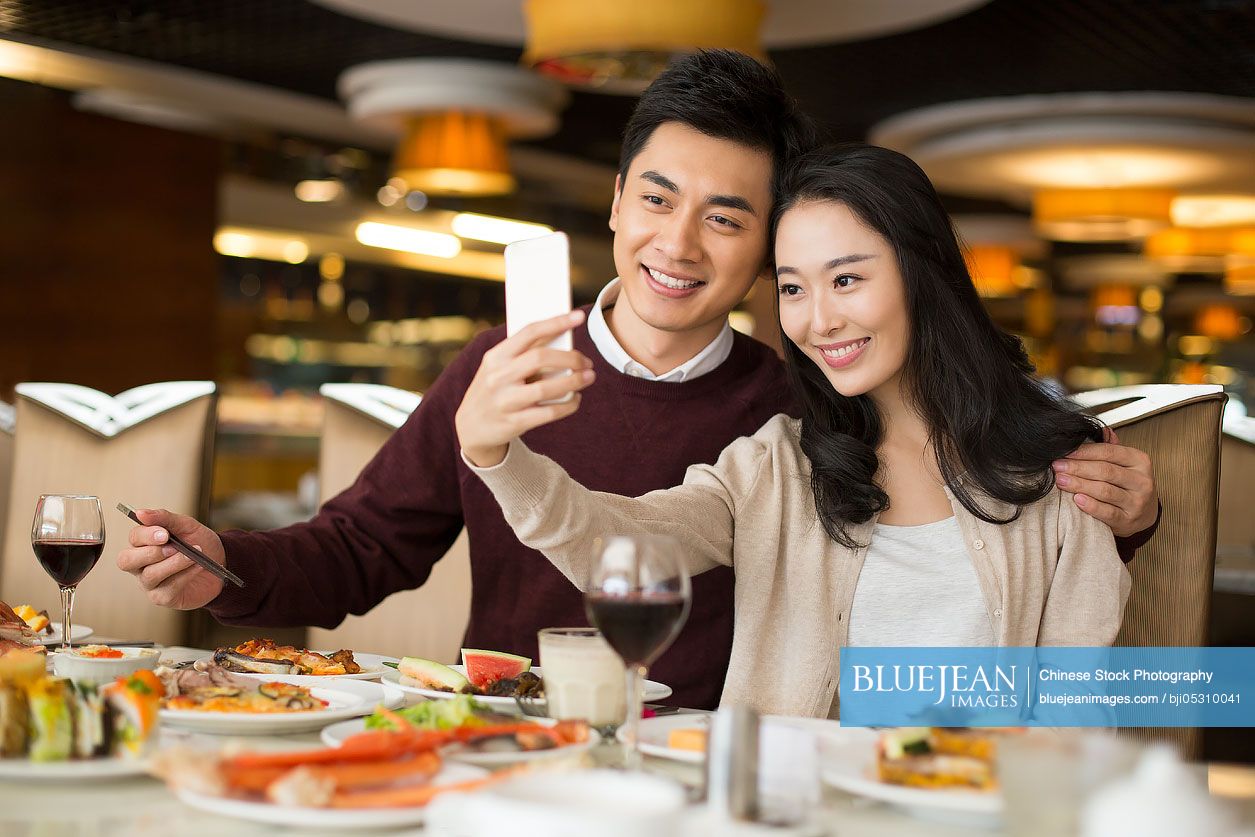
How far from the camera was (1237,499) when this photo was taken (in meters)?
3.59

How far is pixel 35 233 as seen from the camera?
797 cm

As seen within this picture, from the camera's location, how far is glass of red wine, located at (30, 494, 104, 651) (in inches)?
65.9

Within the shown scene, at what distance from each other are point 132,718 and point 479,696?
1.26 feet

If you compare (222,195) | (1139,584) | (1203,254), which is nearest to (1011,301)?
(1203,254)

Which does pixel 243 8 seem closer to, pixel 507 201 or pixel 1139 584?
pixel 507 201

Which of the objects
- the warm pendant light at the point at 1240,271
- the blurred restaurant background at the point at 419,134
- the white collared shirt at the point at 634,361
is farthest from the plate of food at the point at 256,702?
the warm pendant light at the point at 1240,271

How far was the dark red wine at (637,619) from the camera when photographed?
3.71 ft

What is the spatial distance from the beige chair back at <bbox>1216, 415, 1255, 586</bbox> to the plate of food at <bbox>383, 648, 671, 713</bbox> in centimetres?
161

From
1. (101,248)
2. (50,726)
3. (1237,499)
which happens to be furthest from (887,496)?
(101,248)

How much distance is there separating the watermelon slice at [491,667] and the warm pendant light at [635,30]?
3.80 m

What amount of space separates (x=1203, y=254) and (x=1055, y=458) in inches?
396

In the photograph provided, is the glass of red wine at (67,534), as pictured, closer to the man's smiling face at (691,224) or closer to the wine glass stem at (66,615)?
the wine glass stem at (66,615)

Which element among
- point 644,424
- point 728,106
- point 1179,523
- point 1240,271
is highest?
point 1240,271

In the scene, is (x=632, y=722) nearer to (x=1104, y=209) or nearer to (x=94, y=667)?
(x=94, y=667)
